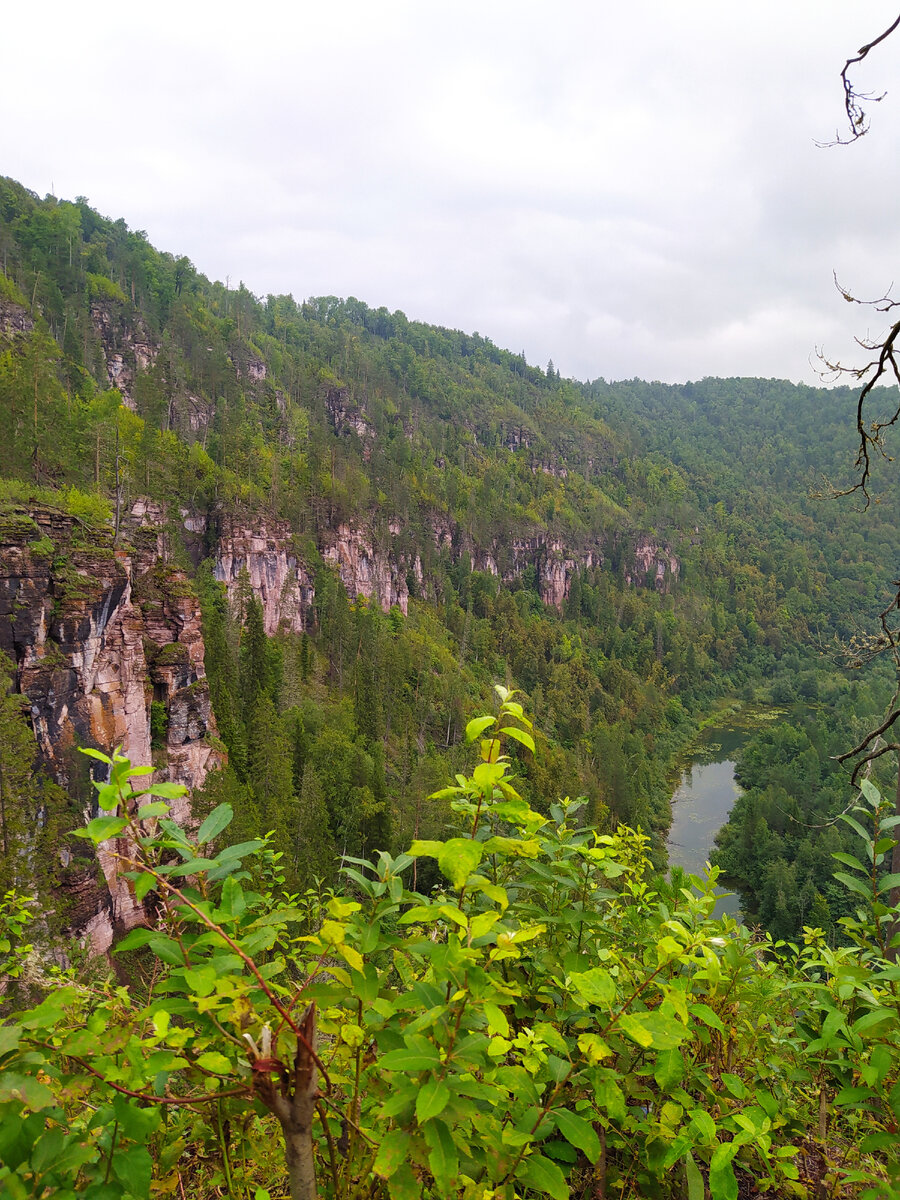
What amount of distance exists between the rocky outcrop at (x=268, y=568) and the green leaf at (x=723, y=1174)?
1839 inches

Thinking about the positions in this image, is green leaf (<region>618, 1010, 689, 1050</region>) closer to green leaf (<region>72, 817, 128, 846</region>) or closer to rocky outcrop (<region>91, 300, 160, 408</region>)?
green leaf (<region>72, 817, 128, 846</region>)

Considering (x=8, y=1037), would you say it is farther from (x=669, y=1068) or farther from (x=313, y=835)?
(x=313, y=835)

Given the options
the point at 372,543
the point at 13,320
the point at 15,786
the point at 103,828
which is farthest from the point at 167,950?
the point at 372,543

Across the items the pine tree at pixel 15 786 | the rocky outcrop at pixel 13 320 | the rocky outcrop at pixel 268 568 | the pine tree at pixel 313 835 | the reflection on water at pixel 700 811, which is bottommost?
the reflection on water at pixel 700 811

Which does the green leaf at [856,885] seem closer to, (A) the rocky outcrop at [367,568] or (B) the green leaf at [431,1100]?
(B) the green leaf at [431,1100]

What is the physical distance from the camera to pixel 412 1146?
1.16 m

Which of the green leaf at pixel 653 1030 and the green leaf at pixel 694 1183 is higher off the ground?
the green leaf at pixel 653 1030

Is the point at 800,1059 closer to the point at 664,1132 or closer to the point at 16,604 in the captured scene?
the point at 664,1132

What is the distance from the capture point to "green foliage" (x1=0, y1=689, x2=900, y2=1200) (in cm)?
109

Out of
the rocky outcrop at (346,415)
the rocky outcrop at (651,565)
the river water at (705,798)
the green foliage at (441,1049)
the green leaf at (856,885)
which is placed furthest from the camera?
the rocky outcrop at (651,565)

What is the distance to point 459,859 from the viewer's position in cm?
121

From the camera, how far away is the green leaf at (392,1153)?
3.62 ft

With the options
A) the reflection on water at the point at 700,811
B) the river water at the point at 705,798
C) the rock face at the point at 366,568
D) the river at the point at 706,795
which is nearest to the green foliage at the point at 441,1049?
the river at the point at 706,795

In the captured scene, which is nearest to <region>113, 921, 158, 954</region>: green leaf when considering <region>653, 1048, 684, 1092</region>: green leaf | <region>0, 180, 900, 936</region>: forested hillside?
<region>653, 1048, 684, 1092</region>: green leaf
